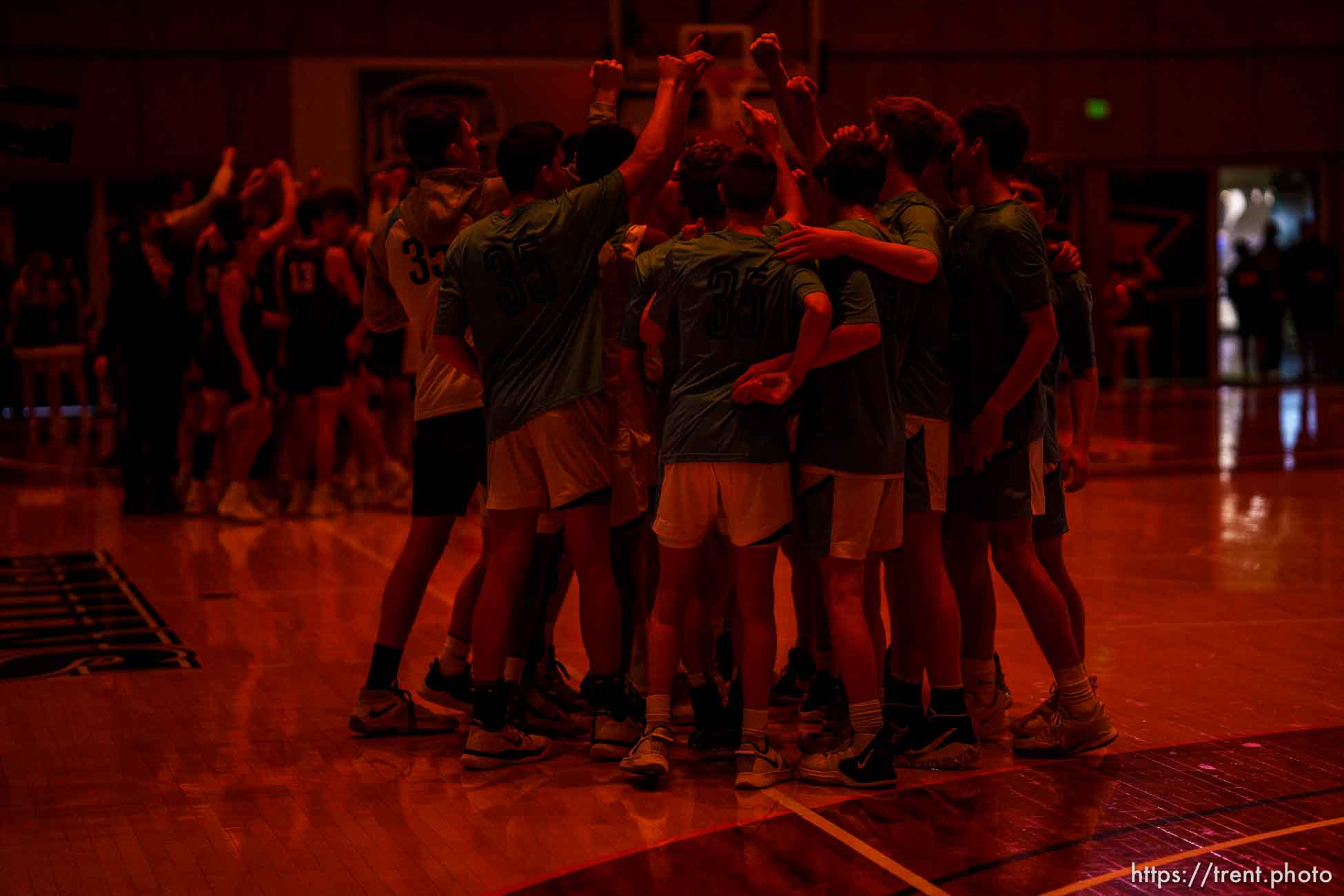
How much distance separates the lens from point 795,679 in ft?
17.7

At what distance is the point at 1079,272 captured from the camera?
4797 mm

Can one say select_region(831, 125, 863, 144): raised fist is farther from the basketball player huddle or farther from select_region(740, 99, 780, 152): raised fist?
select_region(740, 99, 780, 152): raised fist

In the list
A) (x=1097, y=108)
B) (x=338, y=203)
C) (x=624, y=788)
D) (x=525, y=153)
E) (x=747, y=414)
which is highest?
(x=1097, y=108)

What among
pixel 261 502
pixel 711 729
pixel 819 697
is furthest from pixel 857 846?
pixel 261 502

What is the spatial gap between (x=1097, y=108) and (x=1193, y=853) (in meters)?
17.4

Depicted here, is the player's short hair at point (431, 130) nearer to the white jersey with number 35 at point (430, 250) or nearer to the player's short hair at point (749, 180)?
the white jersey with number 35 at point (430, 250)

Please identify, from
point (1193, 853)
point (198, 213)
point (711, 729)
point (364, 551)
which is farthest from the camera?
point (198, 213)

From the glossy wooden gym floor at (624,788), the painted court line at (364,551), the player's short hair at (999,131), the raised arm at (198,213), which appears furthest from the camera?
the raised arm at (198,213)

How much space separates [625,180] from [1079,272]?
139cm

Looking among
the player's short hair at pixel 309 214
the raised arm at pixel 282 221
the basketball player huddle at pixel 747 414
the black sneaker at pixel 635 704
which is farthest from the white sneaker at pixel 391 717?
the raised arm at pixel 282 221

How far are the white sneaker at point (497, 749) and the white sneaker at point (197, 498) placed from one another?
5.99 m

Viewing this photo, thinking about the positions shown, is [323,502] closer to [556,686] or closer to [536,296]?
[556,686]

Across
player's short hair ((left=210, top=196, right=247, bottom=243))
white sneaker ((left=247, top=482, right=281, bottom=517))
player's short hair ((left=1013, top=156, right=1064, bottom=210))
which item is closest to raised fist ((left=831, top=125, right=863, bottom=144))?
player's short hair ((left=1013, top=156, right=1064, bottom=210))

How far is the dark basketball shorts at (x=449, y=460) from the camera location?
4.91 m
